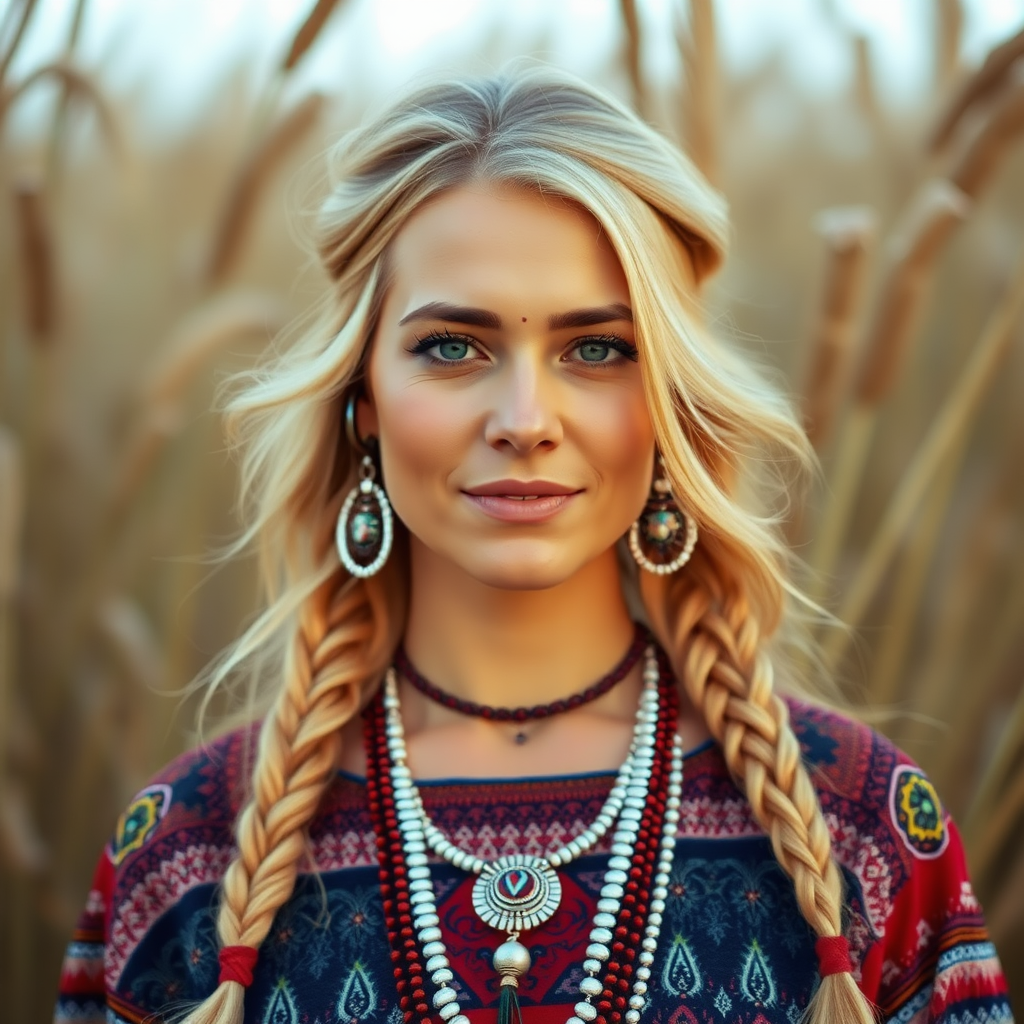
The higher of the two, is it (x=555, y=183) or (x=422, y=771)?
(x=555, y=183)

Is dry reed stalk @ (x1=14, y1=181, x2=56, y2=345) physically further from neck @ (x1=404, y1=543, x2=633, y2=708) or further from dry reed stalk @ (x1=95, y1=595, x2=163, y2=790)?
neck @ (x1=404, y1=543, x2=633, y2=708)

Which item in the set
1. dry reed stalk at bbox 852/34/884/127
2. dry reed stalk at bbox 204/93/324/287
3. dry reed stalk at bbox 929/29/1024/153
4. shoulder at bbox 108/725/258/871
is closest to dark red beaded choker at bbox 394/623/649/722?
shoulder at bbox 108/725/258/871

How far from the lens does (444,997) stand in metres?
1.46

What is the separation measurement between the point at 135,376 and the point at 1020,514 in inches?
68.0

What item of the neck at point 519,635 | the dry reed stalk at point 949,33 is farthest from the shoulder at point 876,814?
the dry reed stalk at point 949,33

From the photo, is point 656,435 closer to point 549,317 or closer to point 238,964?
point 549,317

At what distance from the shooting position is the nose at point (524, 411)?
147cm

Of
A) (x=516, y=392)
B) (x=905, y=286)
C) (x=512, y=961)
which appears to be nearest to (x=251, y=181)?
(x=516, y=392)

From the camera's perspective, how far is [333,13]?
1870 millimetres

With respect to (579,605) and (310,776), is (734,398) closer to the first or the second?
(579,605)

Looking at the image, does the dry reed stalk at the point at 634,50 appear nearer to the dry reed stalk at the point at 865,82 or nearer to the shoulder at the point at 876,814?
the dry reed stalk at the point at 865,82

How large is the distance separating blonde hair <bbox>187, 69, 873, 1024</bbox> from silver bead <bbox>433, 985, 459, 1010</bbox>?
0.22 meters

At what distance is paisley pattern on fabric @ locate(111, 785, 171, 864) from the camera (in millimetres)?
1679

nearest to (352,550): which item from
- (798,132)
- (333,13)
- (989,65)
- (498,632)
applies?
(498,632)
